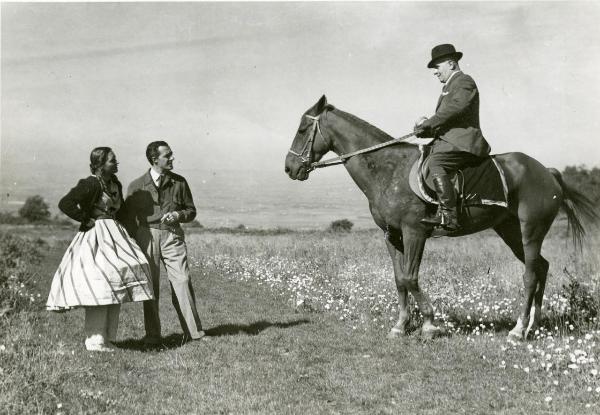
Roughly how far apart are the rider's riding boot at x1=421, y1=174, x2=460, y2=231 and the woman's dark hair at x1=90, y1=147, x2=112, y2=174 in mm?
4215

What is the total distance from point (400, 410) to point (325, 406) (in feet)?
2.25

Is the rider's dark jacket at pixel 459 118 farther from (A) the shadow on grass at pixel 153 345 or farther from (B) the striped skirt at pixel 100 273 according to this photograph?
(A) the shadow on grass at pixel 153 345

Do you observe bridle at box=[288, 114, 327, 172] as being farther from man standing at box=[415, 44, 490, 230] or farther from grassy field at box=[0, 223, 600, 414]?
grassy field at box=[0, 223, 600, 414]

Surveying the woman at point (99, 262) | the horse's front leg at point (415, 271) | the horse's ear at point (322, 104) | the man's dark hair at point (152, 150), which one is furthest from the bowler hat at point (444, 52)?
the woman at point (99, 262)

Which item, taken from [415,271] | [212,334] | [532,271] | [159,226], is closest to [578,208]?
[532,271]

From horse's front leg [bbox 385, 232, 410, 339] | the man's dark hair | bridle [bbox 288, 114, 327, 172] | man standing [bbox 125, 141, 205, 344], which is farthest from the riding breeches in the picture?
the man's dark hair

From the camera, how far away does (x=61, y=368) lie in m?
5.59

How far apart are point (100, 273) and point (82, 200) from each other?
0.93 m

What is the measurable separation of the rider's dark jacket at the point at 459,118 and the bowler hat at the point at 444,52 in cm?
26

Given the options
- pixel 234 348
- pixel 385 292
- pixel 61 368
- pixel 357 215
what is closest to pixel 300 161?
pixel 234 348

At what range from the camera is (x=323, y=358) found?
22.6 feet

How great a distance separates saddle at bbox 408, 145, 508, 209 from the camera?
24.4ft

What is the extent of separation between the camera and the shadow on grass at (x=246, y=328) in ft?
27.5

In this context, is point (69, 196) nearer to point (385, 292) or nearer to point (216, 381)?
point (216, 381)
